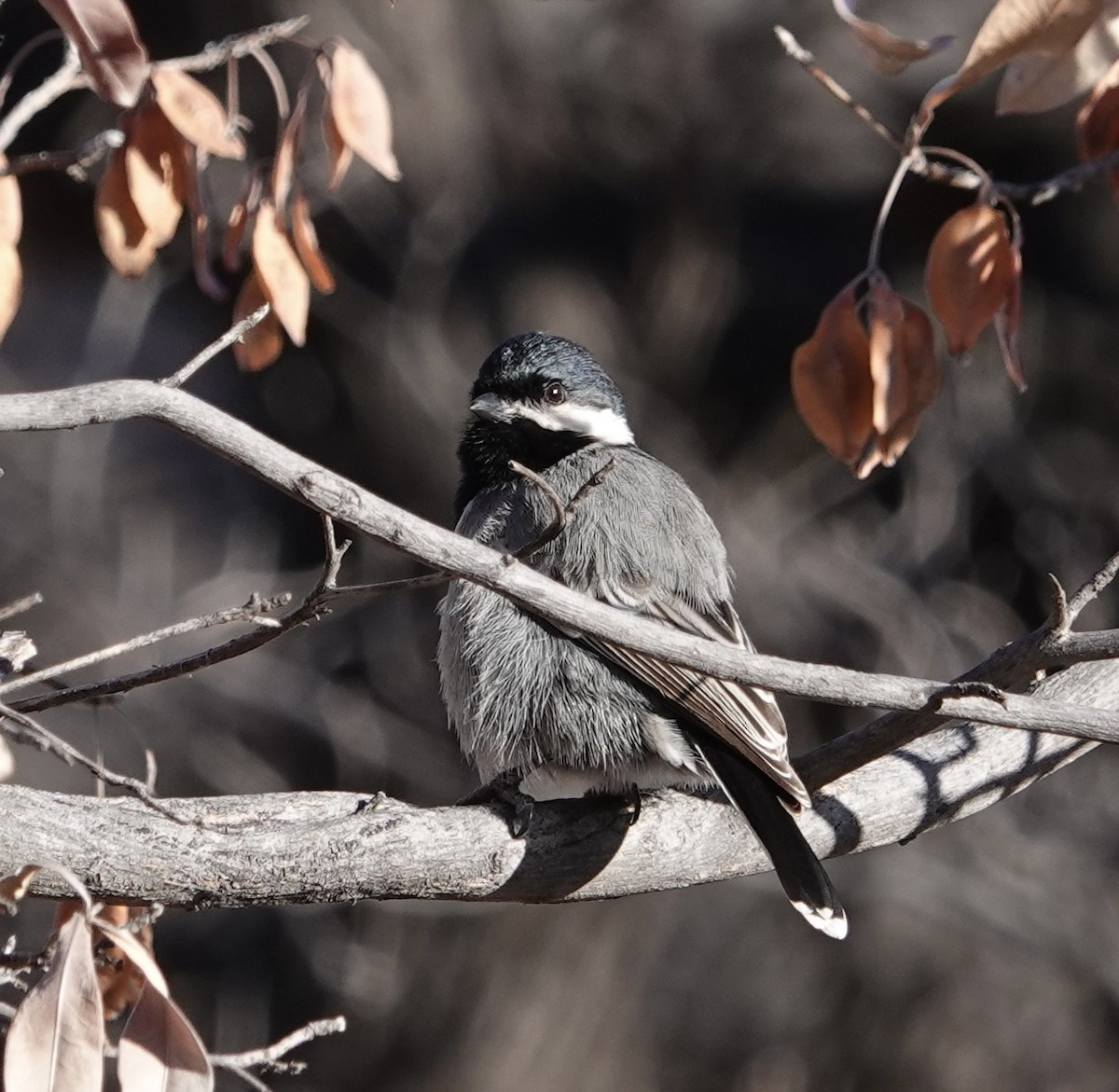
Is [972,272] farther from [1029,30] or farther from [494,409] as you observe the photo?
[494,409]

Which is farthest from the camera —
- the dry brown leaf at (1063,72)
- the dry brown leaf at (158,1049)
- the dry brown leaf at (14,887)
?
the dry brown leaf at (1063,72)

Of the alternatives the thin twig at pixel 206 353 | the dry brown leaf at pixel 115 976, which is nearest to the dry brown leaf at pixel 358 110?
the thin twig at pixel 206 353

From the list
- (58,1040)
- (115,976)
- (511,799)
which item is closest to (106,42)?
(58,1040)

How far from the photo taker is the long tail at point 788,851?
337cm

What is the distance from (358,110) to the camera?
3.08 m

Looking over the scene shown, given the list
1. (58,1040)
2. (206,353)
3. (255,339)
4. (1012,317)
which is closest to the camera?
(58,1040)

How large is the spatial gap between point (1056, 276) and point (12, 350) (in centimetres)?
637

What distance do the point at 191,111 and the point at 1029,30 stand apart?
5.06 feet

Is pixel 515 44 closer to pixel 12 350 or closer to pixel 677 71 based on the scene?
pixel 677 71

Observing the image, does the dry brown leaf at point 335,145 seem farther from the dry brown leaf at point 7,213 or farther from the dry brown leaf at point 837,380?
the dry brown leaf at point 837,380

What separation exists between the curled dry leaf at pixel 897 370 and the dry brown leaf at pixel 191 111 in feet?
4.35

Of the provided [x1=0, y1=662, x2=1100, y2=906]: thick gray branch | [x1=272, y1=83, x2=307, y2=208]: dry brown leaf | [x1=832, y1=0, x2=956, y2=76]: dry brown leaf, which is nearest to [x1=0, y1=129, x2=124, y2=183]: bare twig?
[x1=272, y1=83, x2=307, y2=208]: dry brown leaf

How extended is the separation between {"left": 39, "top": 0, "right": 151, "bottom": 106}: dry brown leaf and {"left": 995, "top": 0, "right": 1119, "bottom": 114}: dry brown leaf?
→ 1544mm

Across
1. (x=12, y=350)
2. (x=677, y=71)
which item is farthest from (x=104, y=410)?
(x=12, y=350)
